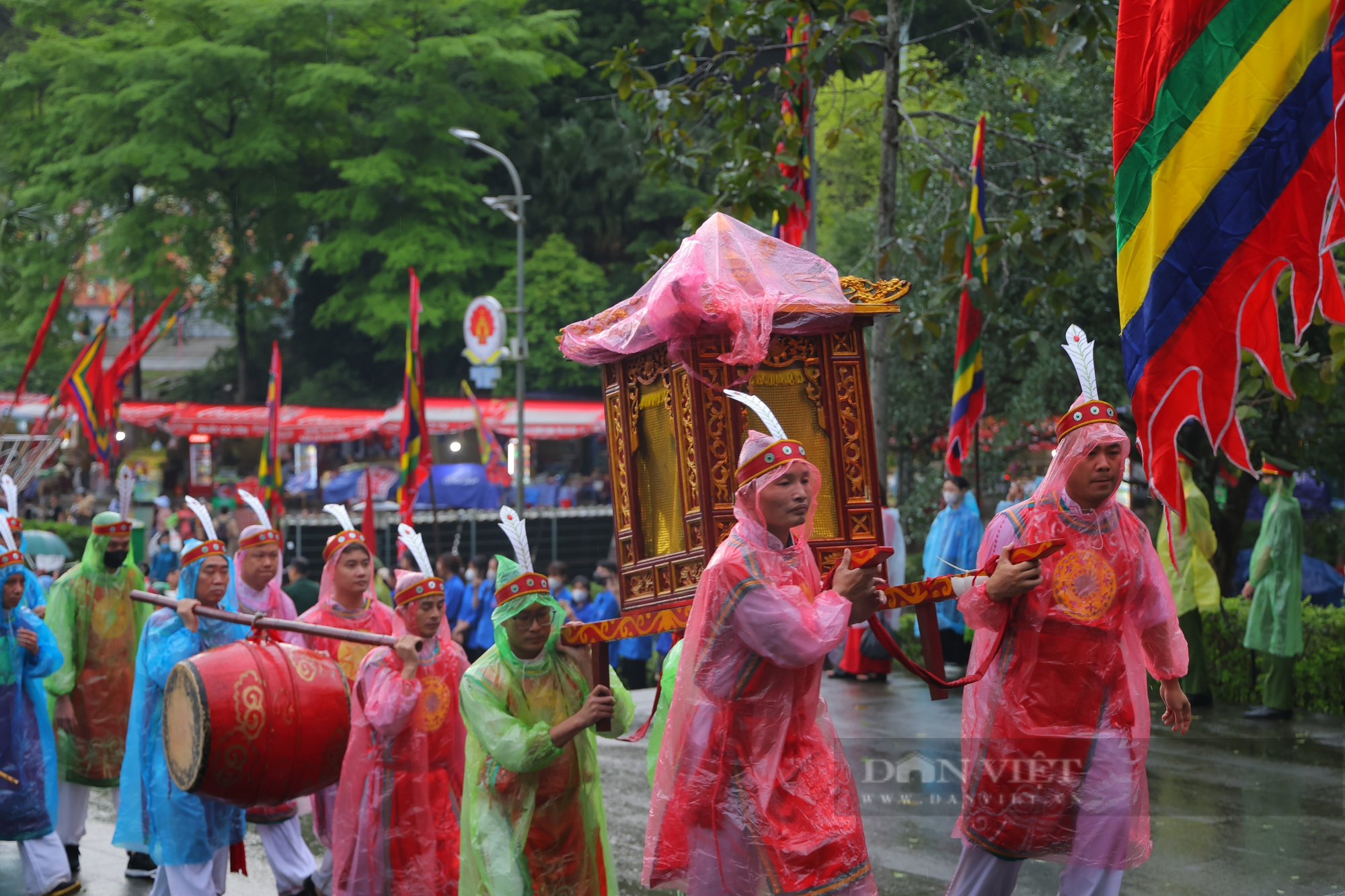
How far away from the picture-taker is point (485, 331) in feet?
77.6

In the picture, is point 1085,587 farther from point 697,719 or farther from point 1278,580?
point 1278,580

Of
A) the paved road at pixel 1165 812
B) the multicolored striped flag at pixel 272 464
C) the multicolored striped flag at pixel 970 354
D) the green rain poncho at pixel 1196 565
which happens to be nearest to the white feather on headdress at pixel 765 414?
the paved road at pixel 1165 812

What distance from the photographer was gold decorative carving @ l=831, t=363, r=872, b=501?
16.8 feet

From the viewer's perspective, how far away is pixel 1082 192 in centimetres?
854

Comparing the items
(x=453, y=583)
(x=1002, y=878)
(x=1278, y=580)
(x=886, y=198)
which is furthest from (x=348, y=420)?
(x=1002, y=878)

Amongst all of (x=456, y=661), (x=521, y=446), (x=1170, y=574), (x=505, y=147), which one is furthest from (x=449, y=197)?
(x=456, y=661)

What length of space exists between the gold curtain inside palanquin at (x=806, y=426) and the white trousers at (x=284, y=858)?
3481 millimetres

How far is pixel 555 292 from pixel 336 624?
81.6 ft

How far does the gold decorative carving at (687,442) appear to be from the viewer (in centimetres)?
497

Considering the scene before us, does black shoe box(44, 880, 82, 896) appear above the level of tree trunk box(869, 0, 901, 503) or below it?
below

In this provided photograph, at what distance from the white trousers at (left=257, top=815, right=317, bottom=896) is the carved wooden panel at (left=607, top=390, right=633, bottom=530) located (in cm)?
A: 266

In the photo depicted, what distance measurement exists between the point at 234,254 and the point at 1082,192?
2757cm

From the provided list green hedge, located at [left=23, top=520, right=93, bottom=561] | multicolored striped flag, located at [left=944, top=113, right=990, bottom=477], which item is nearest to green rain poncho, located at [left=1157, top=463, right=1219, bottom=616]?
multicolored striped flag, located at [left=944, top=113, right=990, bottom=477]

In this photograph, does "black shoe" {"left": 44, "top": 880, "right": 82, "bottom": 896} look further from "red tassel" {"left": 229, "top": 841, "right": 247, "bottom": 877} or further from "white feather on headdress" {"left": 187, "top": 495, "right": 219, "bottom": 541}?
"white feather on headdress" {"left": 187, "top": 495, "right": 219, "bottom": 541}
